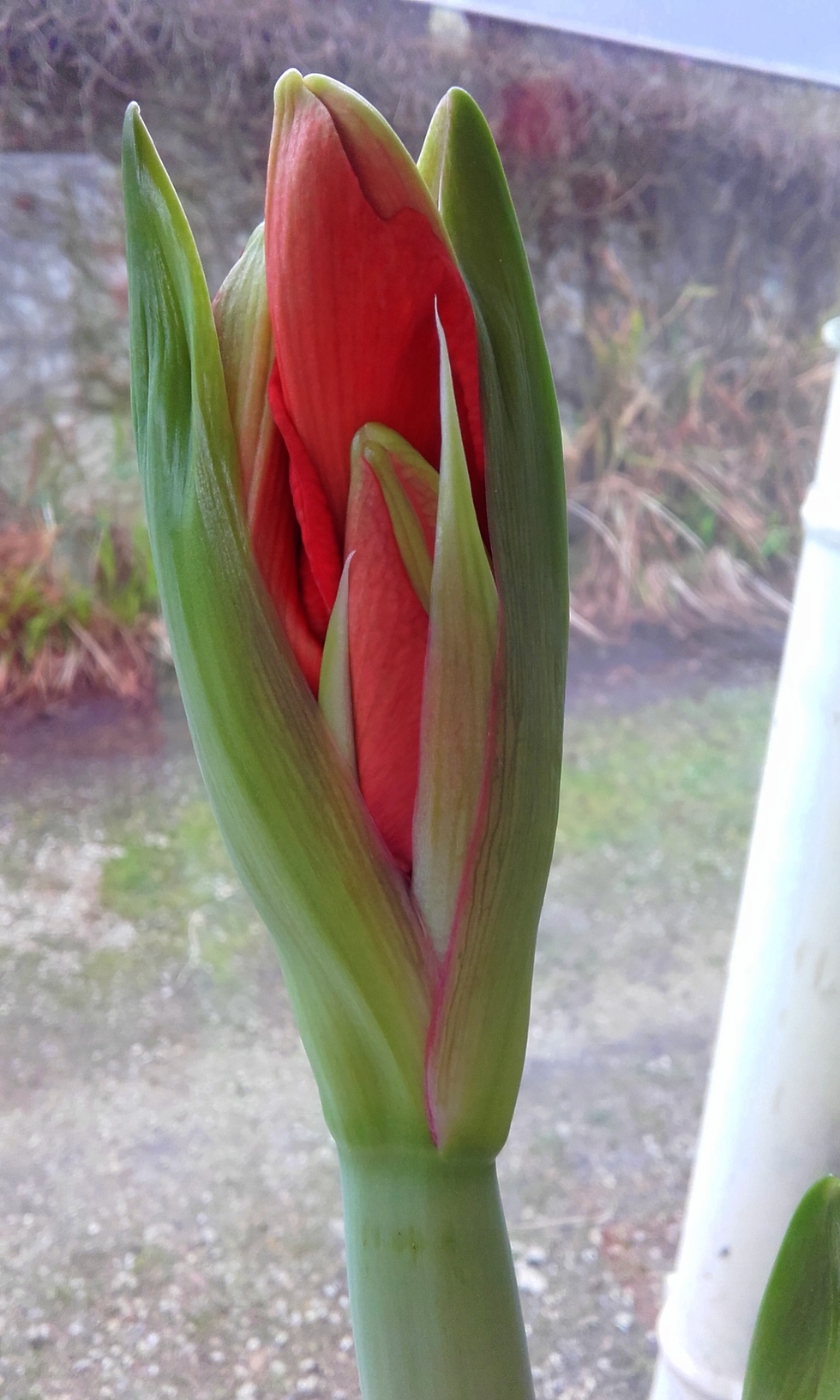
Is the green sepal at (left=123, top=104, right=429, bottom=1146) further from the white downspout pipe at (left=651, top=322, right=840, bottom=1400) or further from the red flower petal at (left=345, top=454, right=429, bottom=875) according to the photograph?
the white downspout pipe at (left=651, top=322, right=840, bottom=1400)

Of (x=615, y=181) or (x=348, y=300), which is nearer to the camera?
(x=348, y=300)

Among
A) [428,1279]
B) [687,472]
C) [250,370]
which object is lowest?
[428,1279]

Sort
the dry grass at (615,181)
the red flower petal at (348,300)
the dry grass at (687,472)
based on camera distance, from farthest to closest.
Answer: the dry grass at (687,472), the dry grass at (615,181), the red flower petal at (348,300)

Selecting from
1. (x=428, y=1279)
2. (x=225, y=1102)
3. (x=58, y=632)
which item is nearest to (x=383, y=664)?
(x=428, y=1279)

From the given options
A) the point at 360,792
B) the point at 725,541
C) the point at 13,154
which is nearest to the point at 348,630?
the point at 360,792

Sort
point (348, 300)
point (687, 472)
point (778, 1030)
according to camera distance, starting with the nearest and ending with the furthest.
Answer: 1. point (348, 300)
2. point (778, 1030)
3. point (687, 472)

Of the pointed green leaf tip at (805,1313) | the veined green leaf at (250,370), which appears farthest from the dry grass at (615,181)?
the pointed green leaf tip at (805,1313)

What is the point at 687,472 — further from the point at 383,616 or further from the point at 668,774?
the point at 383,616

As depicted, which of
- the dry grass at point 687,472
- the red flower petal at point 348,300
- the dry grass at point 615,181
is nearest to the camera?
the red flower petal at point 348,300

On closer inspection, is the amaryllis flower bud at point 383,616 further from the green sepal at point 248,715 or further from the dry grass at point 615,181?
the dry grass at point 615,181
